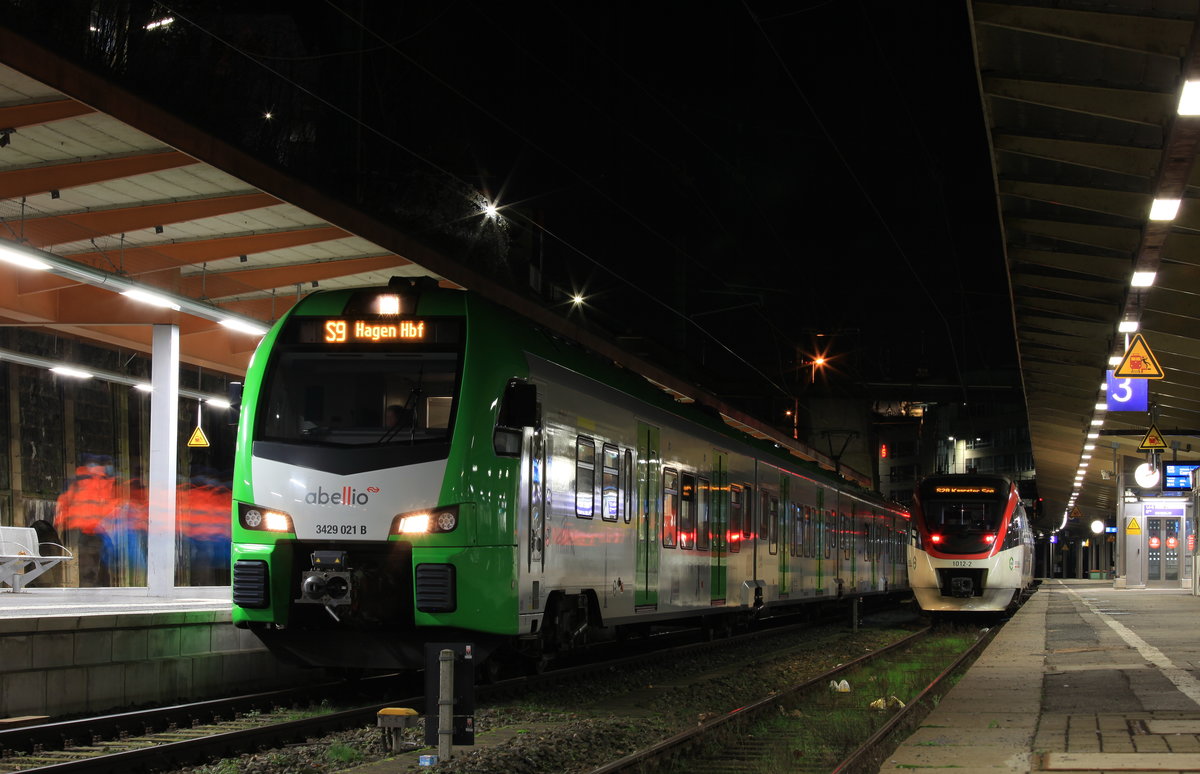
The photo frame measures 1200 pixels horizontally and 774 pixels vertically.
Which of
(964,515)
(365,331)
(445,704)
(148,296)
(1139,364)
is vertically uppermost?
(148,296)

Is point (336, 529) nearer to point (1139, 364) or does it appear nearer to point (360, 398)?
point (360, 398)

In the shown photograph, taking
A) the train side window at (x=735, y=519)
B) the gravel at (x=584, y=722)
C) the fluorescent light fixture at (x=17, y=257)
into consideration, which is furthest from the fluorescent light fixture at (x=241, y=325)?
the train side window at (x=735, y=519)

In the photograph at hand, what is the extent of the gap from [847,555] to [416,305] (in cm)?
2108

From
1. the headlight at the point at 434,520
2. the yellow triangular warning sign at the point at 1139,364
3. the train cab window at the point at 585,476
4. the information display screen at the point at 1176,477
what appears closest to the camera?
the headlight at the point at 434,520

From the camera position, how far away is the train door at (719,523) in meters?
18.4

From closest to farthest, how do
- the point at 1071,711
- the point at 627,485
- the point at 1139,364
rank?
1. the point at 1071,711
2. the point at 627,485
3. the point at 1139,364

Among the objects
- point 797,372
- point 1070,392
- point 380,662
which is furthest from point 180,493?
point 797,372

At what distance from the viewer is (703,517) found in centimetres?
1780

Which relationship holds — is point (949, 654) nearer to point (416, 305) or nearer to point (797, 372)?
point (416, 305)

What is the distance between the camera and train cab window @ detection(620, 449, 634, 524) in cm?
1441

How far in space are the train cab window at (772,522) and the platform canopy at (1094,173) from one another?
518 centimetres

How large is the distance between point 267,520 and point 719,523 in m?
8.99

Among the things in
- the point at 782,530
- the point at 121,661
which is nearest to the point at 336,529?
the point at 121,661

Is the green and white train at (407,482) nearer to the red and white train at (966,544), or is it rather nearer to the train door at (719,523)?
the train door at (719,523)
